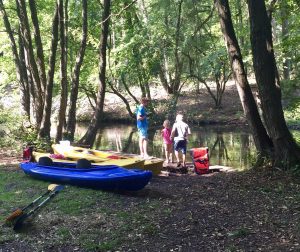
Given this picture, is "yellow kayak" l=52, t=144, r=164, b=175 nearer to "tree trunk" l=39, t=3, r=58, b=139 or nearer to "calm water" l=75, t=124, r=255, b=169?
"tree trunk" l=39, t=3, r=58, b=139

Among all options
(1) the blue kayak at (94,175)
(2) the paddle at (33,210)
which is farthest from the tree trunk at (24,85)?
(2) the paddle at (33,210)

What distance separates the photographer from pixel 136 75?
27500mm

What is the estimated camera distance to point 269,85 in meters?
9.26

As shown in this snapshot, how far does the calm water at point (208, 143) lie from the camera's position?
15655 millimetres

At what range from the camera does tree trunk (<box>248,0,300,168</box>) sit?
362 inches

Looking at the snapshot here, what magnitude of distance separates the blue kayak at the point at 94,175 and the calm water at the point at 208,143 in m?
5.43

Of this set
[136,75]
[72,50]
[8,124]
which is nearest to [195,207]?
[8,124]

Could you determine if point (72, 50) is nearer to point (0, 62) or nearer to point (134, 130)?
point (0, 62)

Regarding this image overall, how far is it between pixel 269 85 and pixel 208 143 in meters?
11.0

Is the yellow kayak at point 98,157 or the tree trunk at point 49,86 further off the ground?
the tree trunk at point 49,86

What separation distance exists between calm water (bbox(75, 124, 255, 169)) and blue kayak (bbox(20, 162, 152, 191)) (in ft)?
17.8

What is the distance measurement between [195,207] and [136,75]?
810 inches

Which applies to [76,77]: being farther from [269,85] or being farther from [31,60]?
[269,85]

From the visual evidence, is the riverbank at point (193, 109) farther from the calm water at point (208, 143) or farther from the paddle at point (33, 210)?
the paddle at point (33, 210)
